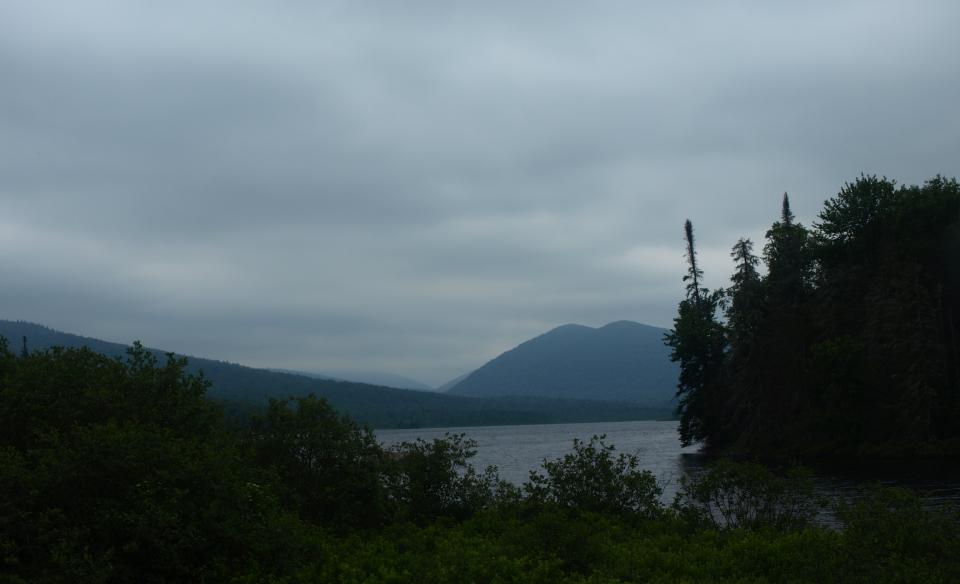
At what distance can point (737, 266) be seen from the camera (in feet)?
218

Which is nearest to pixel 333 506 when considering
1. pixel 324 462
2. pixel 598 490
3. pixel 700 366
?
pixel 324 462

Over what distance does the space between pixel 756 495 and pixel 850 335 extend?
1828 inches

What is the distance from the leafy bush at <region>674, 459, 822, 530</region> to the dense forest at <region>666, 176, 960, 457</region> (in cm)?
4034

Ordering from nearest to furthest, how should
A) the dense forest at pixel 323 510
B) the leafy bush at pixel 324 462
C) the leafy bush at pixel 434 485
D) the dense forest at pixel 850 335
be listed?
1. the dense forest at pixel 323 510
2. the leafy bush at pixel 324 462
3. the leafy bush at pixel 434 485
4. the dense forest at pixel 850 335

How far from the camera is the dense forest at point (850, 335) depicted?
171 feet

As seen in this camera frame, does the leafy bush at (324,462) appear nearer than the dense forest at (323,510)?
No

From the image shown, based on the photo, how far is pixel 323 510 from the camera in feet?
53.2

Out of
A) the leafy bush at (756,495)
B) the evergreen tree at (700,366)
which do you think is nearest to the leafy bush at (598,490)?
the leafy bush at (756,495)

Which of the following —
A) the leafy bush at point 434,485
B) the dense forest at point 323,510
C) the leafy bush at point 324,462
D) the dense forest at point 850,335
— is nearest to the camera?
the dense forest at point 323,510

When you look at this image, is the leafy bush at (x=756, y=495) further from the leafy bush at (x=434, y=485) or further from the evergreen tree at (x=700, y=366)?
the evergreen tree at (x=700, y=366)

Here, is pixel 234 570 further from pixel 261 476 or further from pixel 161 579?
pixel 261 476

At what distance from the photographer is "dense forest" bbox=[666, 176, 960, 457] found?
5216cm

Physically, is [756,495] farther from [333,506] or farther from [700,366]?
[700,366]

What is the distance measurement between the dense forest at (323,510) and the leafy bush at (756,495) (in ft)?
0.15
